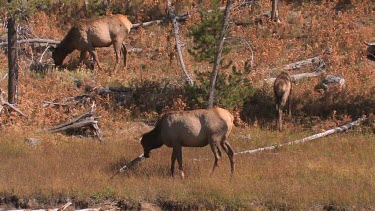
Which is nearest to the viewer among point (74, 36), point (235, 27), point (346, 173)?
point (346, 173)

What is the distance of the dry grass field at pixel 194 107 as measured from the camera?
14625 millimetres

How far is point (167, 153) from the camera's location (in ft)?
58.4

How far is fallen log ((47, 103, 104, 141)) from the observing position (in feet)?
64.1

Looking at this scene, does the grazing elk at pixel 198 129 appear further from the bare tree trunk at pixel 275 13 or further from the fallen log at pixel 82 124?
the bare tree trunk at pixel 275 13

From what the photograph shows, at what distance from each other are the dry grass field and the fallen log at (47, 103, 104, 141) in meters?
0.26

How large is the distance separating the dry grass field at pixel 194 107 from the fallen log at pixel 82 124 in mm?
259

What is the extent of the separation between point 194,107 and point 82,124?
3346mm

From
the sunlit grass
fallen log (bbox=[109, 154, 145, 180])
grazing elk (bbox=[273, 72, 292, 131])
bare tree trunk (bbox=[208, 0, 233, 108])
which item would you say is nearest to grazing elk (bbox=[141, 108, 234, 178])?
the sunlit grass

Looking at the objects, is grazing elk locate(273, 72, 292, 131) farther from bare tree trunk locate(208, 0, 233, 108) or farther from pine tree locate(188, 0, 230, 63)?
bare tree trunk locate(208, 0, 233, 108)

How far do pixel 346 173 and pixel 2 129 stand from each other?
9.14m

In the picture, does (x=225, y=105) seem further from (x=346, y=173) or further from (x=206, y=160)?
(x=346, y=173)

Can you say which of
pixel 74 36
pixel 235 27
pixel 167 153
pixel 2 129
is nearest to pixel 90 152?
pixel 167 153

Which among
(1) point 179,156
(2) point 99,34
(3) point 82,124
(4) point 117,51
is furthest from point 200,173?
(2) point 99,34

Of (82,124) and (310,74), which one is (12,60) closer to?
(82,124)
